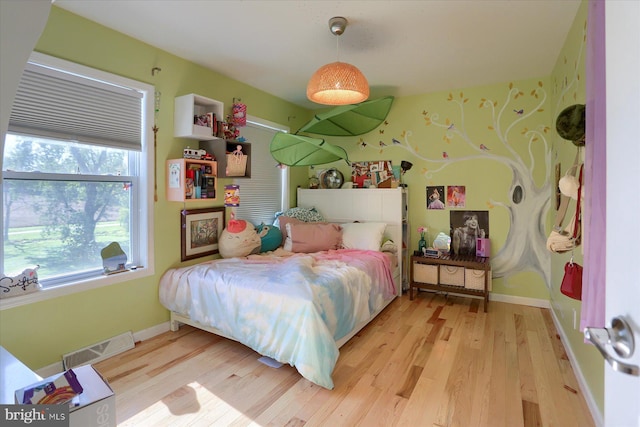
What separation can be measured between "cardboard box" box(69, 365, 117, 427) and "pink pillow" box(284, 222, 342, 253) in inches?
108

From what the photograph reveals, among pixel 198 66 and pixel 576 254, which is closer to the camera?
pixel 576 254

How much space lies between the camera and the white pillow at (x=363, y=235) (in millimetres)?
3625

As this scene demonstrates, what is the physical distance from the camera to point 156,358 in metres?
2.41

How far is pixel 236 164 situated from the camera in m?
3.19

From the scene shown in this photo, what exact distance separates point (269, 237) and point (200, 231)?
0.77m

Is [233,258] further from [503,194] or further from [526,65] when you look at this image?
[526,65]

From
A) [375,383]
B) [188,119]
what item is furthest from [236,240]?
[375,383]

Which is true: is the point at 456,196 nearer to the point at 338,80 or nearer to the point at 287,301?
the point at 338,80

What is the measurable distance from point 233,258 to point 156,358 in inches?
40.0

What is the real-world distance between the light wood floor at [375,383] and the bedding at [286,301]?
18 centimetres

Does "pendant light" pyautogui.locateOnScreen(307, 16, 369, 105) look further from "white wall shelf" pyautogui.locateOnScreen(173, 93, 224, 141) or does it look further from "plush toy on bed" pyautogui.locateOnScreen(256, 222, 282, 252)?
"plush toy on bed" pyautogui.locateOnScreen(256, 222, 282, 252)

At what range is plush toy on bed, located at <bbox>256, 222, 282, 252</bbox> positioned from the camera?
3.58 meters

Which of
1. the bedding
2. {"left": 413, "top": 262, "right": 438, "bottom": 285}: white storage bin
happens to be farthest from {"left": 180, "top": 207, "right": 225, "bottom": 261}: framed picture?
{"left": 413, "top": 262, "right": 438, "bottom": 285}: white storage bin

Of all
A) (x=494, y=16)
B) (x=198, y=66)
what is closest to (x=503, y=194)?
(x=494, y=16)
